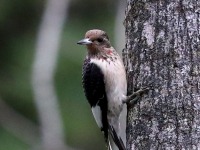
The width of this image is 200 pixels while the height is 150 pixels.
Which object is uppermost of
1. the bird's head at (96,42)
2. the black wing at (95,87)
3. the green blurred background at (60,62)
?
the bird's head at (96,42)

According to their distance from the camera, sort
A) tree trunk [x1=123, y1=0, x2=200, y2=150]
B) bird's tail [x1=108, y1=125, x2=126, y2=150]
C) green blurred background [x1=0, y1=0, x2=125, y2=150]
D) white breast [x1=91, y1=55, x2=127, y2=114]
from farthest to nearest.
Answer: green blurred background [x1=0, y1=0, x2=125, y2=150] < bird's tail [x1=108, y1=125, x2=126, y2=150] < white breast [x1=91, y1=55, x2=127, y2=114] < tree trunk [x1=123, y1=0, x2=200, y2=150]

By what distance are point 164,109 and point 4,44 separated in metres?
9.92

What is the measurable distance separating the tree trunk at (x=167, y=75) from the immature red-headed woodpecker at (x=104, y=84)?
0.47 m

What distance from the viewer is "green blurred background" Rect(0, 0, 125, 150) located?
14.5 m

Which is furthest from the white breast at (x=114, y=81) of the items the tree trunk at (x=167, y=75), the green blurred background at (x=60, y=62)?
the green blurred background at (x=60, y=62)

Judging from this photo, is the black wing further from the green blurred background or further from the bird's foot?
the green blurred background

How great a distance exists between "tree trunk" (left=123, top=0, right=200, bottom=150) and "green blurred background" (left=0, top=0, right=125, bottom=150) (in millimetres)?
7310

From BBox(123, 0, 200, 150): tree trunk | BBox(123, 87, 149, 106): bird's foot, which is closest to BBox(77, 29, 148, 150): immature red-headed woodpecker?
BBox(123, 87, 149, 106): bird's foot

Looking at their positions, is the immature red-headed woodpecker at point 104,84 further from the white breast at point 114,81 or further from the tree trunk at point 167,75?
the tree trunk at point 167,75

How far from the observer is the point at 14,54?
15.9 metres

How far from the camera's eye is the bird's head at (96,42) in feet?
25.0

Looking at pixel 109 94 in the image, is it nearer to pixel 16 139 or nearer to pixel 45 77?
pixel 45 77

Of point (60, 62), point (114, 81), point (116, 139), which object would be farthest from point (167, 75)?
point (60, 62)

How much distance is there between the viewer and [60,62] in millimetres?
14641
